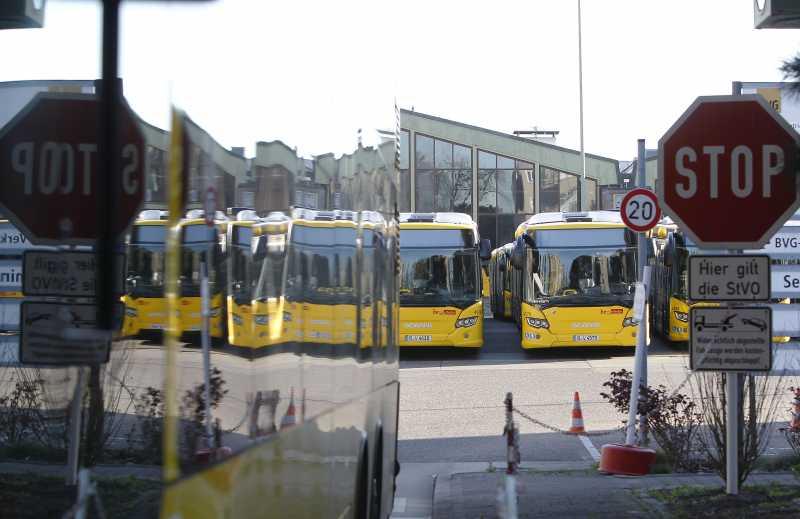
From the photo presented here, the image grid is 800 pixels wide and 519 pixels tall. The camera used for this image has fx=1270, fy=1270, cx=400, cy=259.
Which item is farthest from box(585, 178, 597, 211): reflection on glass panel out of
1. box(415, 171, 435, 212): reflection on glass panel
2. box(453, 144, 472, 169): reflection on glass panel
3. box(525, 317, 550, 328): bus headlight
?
box(525, 317, 550, 328): bus headlight

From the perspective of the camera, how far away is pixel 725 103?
9000 mm

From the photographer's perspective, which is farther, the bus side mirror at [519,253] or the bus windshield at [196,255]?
the bus side mirror at [519,253]

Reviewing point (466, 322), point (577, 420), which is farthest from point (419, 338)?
point (577, 420)

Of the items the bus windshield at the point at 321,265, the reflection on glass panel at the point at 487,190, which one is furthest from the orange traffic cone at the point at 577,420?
the reflection on glass panel at the point at 487,190

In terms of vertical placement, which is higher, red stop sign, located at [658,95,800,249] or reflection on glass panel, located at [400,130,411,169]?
reflection on glass panel, located at [400,130,411,169]

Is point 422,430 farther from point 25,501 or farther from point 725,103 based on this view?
point 25,501

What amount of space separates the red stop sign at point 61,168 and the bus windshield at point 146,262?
3.3 inches

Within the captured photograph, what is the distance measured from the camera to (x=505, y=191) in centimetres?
6109

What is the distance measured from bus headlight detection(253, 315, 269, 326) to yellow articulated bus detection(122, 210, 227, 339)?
1.65 feet

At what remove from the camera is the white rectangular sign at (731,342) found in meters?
8.77

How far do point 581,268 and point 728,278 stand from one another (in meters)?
20.1

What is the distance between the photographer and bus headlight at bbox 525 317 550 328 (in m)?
28.7

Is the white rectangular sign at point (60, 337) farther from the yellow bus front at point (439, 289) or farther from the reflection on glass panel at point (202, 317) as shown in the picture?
the yellow bus front at point (439, 289)

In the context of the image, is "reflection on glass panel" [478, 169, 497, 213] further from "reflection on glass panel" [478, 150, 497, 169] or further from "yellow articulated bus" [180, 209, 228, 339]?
"yellow articulated bus" [180, 209, 228, 339]
